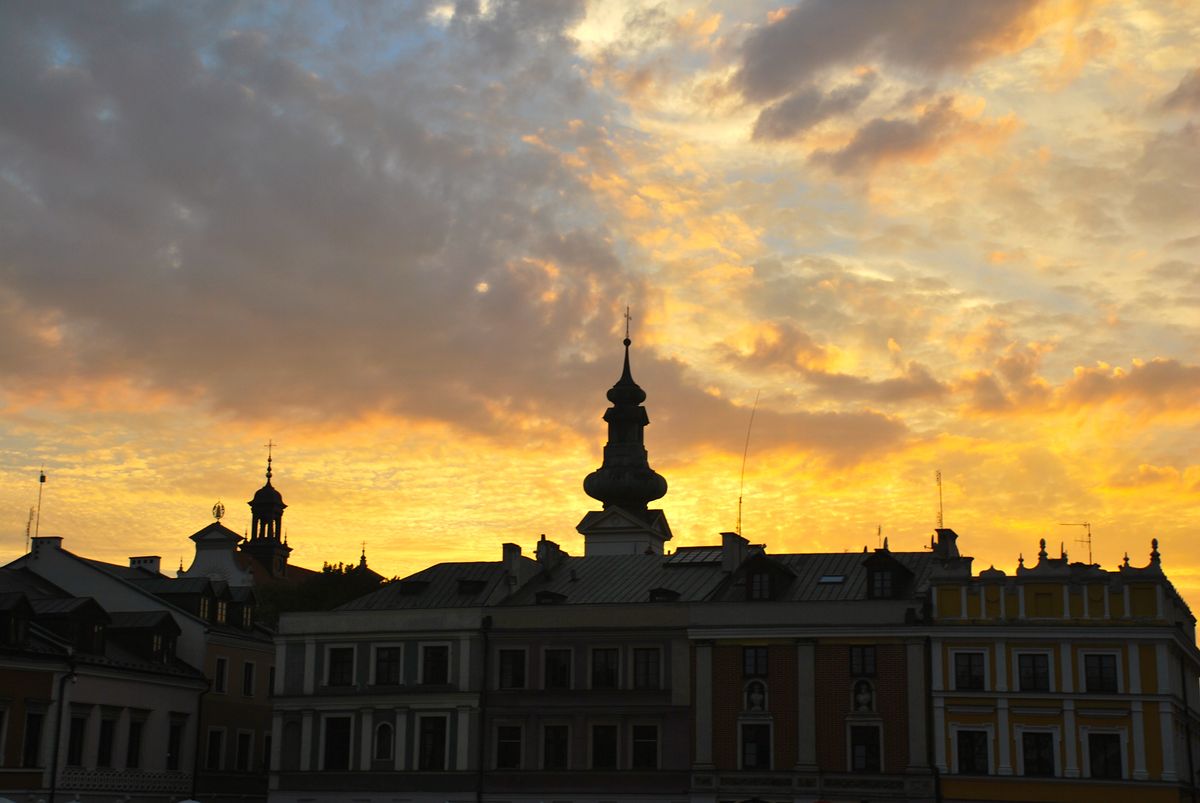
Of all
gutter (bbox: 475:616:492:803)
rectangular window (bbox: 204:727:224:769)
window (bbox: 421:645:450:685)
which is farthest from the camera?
rectangular window (bbox: 204:727:224:769)

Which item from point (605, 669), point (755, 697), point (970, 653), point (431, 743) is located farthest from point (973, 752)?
point (431, 743)

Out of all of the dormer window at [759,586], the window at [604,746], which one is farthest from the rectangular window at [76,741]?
the dormer window at [759,586]

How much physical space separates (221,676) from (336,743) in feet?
32.7

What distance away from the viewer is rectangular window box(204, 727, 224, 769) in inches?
3248

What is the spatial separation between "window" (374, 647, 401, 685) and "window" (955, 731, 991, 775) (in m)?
26.8

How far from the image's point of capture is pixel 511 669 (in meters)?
77.1

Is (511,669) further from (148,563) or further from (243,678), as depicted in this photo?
(148,563)

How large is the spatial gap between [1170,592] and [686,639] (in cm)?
2183

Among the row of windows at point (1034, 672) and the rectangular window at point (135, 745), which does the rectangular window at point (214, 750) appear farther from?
the row of windows at point (1034, 672)

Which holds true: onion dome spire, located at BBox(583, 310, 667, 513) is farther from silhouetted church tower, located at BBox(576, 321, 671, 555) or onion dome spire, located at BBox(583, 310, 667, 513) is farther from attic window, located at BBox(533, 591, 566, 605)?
attic window, located at BBox(533, 591, 566, 605)

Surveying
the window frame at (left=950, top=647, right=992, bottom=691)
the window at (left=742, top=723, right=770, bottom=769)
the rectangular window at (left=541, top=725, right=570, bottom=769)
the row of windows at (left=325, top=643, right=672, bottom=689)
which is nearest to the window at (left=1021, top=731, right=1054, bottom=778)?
the window frame at (left=950, top=647, right=992, bottom=691)

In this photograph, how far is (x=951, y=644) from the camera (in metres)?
71.1

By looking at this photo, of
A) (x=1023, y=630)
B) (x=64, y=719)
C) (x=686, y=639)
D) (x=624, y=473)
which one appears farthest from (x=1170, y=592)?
(x=624, y=473)

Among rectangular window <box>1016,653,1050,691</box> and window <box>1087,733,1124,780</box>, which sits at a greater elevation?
rectangular window <box>1016,653,1050,691</box>
